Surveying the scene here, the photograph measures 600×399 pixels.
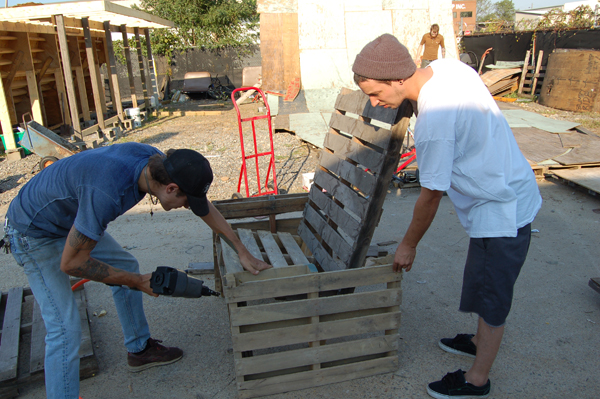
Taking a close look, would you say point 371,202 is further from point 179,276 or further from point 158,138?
point 158,138

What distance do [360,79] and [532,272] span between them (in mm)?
2887

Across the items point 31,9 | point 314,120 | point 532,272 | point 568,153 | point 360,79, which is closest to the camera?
point 360,79

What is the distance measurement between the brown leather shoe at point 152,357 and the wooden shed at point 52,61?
7.69 m

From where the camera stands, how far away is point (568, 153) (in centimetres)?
673

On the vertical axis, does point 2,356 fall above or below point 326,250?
below

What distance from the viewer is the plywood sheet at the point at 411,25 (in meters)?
10.8

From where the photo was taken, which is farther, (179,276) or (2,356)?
(2,356)

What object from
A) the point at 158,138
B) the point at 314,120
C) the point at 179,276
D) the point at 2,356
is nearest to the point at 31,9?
the point at 158,138

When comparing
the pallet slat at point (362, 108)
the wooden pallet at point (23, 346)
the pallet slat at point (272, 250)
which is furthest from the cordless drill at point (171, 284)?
the pallet slat at point (362, 108)

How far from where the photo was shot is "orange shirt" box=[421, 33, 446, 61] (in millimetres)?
10031

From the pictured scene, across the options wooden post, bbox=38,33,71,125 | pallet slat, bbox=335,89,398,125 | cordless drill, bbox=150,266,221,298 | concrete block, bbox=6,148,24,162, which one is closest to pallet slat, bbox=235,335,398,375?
cordless drill, bbox=150,266,221,298

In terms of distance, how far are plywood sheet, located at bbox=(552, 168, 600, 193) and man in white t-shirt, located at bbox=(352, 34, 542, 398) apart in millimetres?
4246

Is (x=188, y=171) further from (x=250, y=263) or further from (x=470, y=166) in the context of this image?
(x=470, y=166)

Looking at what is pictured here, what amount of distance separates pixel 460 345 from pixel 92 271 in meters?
2.39
